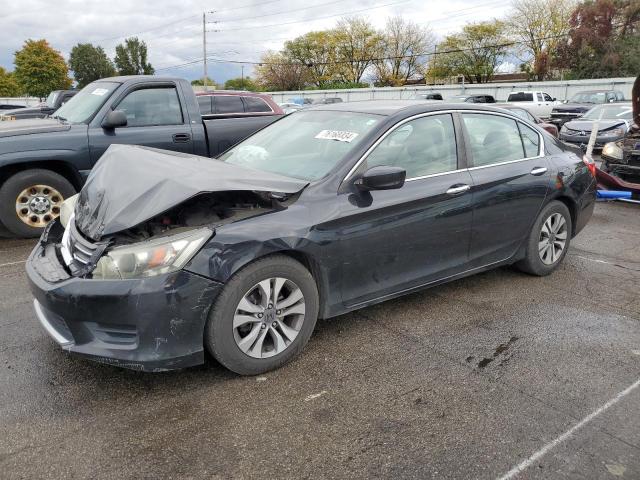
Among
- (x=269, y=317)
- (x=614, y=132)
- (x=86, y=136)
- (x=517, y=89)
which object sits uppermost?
(x=517, y=89)

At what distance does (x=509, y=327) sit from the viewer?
3.91 meters

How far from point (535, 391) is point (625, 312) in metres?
1.68

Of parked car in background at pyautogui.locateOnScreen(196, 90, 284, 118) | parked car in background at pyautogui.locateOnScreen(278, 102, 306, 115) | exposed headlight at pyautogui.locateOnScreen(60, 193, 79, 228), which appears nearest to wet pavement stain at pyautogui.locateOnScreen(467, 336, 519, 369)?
parked car in background at pyautogui.locateOnScreen(278, 102, 306, 115)

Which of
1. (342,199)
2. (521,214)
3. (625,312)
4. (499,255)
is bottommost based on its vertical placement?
(625,312)

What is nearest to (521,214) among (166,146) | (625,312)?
(625,312)

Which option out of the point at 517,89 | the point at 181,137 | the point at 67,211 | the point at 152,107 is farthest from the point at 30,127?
the point at 517,89

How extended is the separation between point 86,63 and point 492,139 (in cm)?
7335

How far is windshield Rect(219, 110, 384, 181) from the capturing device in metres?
3.64

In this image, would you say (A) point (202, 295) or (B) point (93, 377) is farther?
(B) point (93, 377)

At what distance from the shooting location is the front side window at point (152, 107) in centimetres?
666

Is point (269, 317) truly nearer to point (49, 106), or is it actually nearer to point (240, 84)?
point (49, 106)

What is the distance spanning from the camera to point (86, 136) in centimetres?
618

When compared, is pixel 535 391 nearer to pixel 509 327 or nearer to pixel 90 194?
pixel 509 327

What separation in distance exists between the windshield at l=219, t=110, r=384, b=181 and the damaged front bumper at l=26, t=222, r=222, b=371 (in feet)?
3.90
